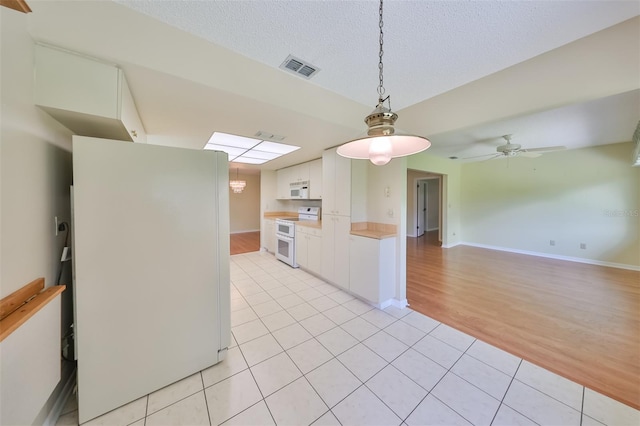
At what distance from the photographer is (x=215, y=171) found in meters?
1.73

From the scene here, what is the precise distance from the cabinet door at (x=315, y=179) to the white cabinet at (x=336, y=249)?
2.68 ft

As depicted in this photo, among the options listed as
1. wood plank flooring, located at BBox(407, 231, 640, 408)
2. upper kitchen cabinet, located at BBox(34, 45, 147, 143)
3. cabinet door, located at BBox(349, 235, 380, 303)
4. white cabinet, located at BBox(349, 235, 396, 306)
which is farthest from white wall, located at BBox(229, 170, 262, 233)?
upper kitchen cabinet, located at BBox(34, 45, 147, 143)

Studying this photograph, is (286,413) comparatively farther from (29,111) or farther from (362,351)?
(29,111)

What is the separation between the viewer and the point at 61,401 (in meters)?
1.45

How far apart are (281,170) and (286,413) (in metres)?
4.88

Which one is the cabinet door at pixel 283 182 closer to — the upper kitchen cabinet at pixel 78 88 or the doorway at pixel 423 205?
the upper kitchen cabinet at pixel 78 88

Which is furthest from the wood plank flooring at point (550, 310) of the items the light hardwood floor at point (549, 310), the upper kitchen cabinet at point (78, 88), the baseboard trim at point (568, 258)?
the upper kitchen cabinet at point (78, 88)

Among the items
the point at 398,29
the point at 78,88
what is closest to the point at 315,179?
the point at 398,29

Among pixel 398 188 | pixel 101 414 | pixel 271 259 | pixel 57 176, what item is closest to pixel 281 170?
pixel 271 259

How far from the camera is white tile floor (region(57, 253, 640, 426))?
1.38 meters

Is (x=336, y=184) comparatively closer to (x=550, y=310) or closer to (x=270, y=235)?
(x=270, y=235)

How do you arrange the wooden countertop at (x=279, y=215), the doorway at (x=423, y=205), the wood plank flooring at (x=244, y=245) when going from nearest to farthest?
the wooden countertop at (x=279, y=215) → the wood plank flooring at (x=244, y=245) → the doorway at (x=423, y=205)

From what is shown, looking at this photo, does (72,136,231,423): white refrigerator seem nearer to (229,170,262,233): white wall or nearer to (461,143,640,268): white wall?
(461,143,640,268): white wall

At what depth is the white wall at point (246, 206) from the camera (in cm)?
854
